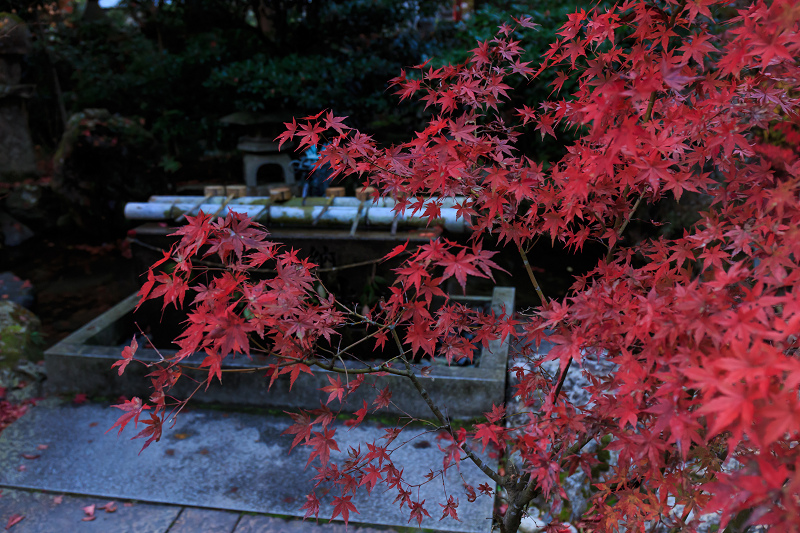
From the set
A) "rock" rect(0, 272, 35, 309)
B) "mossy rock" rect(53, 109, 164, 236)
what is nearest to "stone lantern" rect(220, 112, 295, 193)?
"mossy rock" rect(53, 109, 164, 236)

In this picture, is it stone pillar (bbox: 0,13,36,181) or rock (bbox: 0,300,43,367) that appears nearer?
rock (bbox: 0,300,43,367)

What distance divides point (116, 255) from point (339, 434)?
6.26 metres

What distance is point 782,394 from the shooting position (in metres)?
1.07

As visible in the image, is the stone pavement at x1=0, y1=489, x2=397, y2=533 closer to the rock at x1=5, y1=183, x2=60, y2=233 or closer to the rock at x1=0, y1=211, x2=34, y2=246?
the rock at x1=0, y1=211, x2=34, y2=246

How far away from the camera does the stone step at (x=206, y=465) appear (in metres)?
3.24

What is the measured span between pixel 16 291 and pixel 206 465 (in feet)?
12.9

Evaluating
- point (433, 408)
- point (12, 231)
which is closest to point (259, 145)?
point (12, 231)

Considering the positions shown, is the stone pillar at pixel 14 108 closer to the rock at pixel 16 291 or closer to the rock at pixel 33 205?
the rock at pixel 33 205

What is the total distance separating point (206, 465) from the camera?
141 inches

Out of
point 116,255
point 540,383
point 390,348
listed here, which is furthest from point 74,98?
point 540,383

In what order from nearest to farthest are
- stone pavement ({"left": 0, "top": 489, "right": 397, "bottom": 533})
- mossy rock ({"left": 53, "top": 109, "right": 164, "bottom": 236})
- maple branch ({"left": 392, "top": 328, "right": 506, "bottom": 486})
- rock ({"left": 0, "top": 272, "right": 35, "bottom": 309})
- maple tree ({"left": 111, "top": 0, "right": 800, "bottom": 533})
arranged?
maple tree ({"left": 111, "top": 0, "right": 800, "bottom": 533}) → maple branch ({"left": 392, "top": 328, "right": 506, "bottom": 486}) → stone pavement ({"left": 0, "top": 489, "right": 397, "bottom": 533}) → rock ({"left": 0, "top": 272, "right": 35, "bottom": 309}) → mossy rock ({"left": 53, "top": 109, "right": 164, "bottom": 236})

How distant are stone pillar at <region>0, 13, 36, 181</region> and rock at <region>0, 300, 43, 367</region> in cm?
513

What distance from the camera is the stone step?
3238 millimetres

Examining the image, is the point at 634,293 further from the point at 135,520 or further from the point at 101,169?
the point at 101,169
